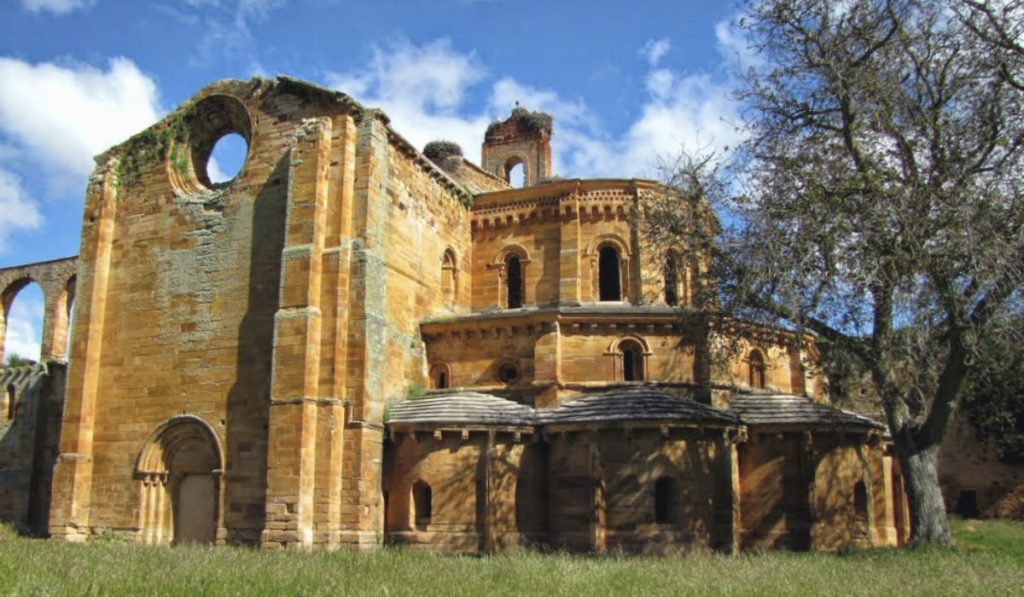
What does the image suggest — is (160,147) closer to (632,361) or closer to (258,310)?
(258,310)

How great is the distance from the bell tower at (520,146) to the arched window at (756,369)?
12.7 m

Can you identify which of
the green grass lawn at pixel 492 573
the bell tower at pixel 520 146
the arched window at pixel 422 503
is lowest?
the green grass lawn at pixel 492 573

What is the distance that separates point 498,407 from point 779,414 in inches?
270

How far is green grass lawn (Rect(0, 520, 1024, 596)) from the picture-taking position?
12047 millimetres

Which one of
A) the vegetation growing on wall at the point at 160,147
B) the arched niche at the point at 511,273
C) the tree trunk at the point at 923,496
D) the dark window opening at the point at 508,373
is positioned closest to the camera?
the tree trunk at the point at 923,496

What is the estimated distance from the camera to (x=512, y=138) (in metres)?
36.7

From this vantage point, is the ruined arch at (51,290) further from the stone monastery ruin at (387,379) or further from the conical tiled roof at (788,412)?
the conical tiled roof at (788,412)

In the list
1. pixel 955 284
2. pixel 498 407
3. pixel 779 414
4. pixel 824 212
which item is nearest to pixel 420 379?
pixel 498 407

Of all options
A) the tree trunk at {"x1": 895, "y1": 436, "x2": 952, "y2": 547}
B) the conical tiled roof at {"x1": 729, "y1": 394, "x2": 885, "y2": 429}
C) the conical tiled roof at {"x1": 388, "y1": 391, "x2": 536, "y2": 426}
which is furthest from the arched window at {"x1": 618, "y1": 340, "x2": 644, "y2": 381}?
the tree trunk at {"x1": 895, "y1": 436, "x2": 952, "y2": 547}

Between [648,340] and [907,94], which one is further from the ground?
[907,94]

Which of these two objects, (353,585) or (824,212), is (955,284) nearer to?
(824,212)

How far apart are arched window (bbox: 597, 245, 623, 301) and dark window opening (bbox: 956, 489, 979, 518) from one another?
54.9ft

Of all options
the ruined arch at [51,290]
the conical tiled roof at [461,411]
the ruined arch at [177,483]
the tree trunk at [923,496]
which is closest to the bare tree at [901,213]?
the tree trunk at [923,496]

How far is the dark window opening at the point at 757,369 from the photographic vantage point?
2562 centimetres
